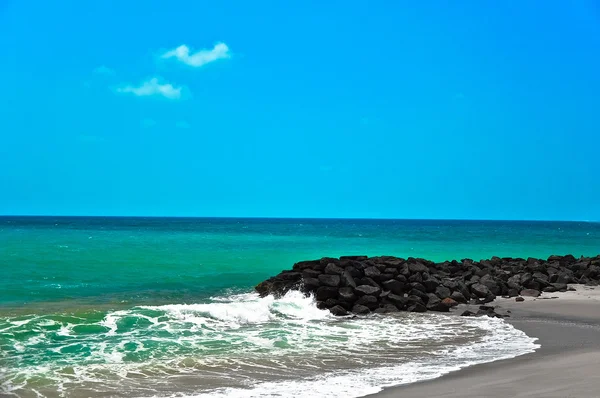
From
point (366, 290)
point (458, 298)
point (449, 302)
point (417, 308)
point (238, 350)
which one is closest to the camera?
point (238, 350)

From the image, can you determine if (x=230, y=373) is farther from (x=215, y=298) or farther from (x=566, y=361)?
(x=215, y=298)

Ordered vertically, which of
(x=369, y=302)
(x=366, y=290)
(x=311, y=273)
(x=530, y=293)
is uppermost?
(x=311, y=273)

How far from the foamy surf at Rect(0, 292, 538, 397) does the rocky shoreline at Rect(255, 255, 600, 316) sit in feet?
3.17

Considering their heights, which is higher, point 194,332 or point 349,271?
point 349,271

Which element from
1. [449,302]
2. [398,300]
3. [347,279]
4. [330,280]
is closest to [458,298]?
[449,302]

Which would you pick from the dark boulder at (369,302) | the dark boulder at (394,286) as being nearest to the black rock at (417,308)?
the dark boulder at (369,302)

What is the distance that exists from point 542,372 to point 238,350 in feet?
17.7

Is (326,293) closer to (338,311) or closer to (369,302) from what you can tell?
(338,311)

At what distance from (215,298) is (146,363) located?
900 cm

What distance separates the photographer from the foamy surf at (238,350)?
8477 mm

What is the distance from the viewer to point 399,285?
17.7 meters

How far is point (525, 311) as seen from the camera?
52.1ft

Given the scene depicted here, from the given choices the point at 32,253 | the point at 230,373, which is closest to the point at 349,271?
the point at 230,373

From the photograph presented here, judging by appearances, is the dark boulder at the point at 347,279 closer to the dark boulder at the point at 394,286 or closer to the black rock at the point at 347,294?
the black rock at the point at 347,294
